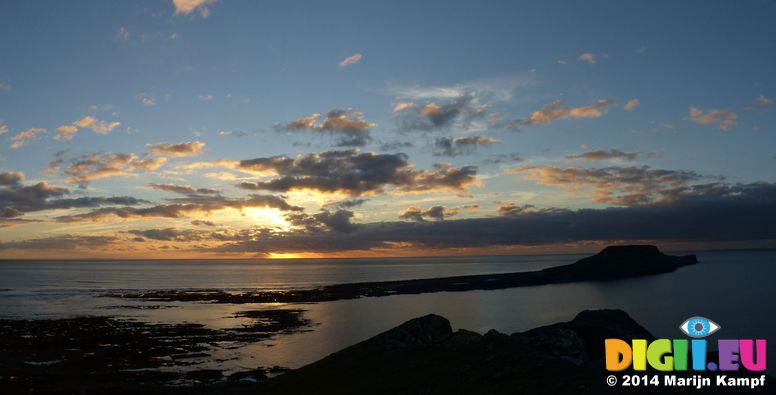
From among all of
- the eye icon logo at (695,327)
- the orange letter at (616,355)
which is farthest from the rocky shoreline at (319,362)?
the eye icon logo at (695,327)

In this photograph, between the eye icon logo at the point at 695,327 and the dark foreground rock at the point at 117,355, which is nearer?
the eye icon logo at the point at 695,327

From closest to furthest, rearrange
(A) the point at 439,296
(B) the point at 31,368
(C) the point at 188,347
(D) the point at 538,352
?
(D) the point at 538,352
(B) the point at 31,368
(C) the point at 188,347
(A) the point at 439,296

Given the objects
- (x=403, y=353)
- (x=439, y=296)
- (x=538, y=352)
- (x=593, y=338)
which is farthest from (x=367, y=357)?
(x=439, y=296)

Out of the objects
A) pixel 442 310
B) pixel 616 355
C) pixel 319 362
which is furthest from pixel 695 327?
pixel 442 310

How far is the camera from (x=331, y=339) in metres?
75.1

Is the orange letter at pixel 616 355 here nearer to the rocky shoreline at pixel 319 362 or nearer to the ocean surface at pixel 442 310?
the rocky shoreline at pixel 319 362

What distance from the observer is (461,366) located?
36.3 meters

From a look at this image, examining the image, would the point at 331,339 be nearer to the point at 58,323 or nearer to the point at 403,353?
the point at 403,353

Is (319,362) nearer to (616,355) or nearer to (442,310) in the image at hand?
(616,355)

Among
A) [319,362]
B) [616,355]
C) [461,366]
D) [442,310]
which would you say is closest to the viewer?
[616,355]

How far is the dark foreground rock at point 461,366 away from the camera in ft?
97.3

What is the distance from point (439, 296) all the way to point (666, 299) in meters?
55.3

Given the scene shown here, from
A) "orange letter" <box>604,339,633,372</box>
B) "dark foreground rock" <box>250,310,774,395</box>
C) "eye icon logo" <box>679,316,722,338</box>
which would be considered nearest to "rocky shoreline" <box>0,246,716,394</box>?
"dark foreground rock" <box>250,310,774,395</box>

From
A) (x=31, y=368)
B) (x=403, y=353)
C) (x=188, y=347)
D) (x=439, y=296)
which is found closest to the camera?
(x=403, y=353)
